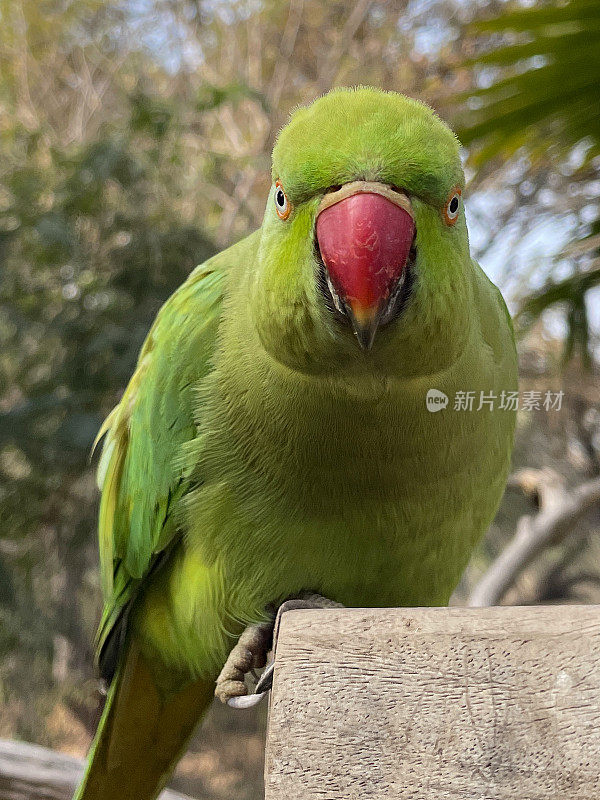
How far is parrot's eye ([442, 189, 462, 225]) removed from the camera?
74 cm

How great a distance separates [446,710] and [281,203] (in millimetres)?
488

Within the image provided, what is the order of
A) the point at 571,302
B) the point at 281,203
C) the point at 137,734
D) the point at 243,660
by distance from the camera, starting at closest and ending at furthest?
the point at 281,203
the point at 243,660
the point at 137,734
the point at 571,302

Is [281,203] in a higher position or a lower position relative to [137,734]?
higher

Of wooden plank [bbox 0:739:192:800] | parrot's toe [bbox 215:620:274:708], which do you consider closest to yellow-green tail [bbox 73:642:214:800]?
parrot's toe [bbox 215:620:274:708]

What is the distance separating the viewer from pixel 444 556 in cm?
105

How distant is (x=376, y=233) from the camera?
0.66 metres

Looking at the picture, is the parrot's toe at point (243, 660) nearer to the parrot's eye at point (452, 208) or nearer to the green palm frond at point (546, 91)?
the parrot's eye at point (452, 208)

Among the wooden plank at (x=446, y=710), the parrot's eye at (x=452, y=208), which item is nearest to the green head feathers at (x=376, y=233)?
the parrot's eye at (x=452, y=208)

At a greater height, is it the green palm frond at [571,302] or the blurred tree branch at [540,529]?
the green palm frond at [571,302]

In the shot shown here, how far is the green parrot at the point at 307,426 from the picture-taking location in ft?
2.32

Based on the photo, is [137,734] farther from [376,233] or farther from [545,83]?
[545,83]

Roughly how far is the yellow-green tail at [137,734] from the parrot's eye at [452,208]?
82 cm

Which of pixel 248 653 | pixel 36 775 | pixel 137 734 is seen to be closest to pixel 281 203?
pixel 248 653

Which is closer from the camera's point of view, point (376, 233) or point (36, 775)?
point (376, 233)
